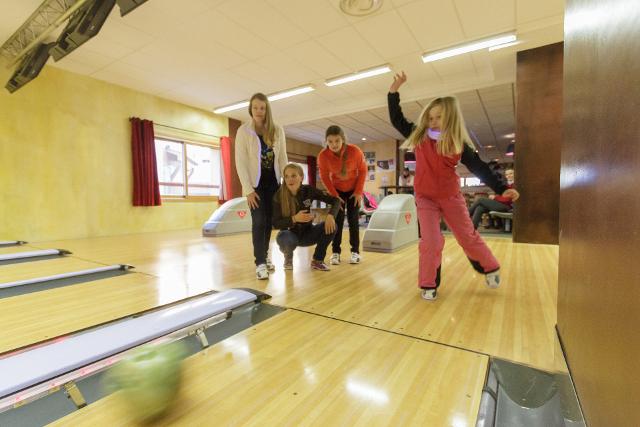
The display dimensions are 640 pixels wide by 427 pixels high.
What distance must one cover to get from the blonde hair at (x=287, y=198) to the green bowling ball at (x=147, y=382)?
1.55m

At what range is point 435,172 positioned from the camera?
1703mm

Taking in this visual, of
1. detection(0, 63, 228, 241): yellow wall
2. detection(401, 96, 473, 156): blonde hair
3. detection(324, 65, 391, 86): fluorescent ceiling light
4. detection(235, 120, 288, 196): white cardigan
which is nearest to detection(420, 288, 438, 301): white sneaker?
detection(401, 96, 473, 156): blonde hair

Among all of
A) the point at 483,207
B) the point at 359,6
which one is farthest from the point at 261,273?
the point at 483,207

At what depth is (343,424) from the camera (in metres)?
0.76

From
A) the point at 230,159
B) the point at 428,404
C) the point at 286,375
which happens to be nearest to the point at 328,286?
the point at 286,375

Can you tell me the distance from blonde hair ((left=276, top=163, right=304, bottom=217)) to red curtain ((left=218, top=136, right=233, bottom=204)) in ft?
17.9

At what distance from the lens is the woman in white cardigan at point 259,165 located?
7.02 ft

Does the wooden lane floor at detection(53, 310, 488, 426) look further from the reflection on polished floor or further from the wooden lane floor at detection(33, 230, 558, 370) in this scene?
the wooden lane floor at detection(33, 230, 558, 370)

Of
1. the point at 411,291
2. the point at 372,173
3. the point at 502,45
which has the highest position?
the point at 502,45

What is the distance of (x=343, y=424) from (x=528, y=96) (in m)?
4.54

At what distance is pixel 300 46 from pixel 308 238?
3005 mm

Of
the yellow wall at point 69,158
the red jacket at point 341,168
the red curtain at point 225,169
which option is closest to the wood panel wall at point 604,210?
the red jacket at point 341,168

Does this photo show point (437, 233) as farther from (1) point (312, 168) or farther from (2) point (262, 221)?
(1) point (312, 168)

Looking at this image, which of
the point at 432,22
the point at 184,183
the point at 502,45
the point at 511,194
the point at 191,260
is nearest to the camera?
the point at 511,194
